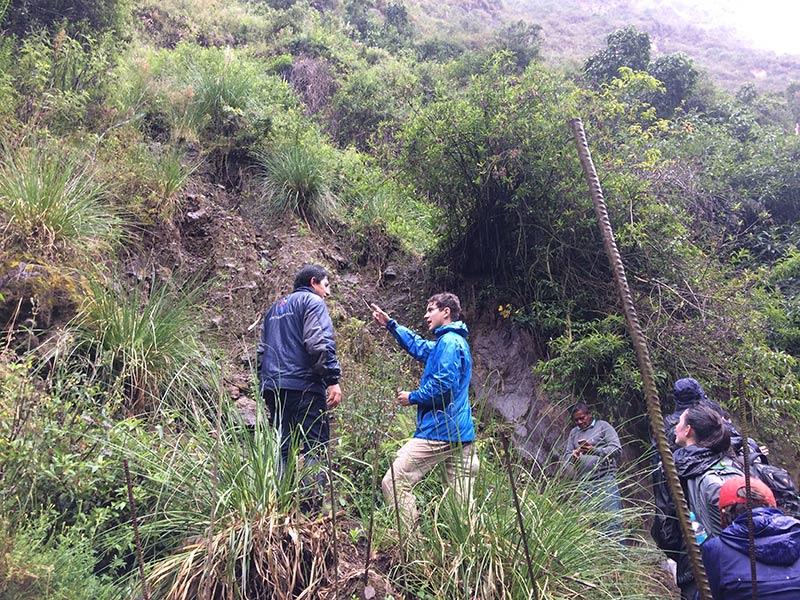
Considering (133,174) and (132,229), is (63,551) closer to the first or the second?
(132,229)

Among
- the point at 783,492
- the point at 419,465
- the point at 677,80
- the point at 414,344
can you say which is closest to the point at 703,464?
the point at 783,492

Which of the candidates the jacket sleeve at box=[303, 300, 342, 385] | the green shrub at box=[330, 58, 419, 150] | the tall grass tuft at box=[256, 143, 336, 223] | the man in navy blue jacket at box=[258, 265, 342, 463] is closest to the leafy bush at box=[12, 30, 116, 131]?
the tall grass tuft at box=[256, 143, 336, 223]

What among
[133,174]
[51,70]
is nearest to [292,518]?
[133,174]

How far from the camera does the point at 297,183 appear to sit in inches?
340

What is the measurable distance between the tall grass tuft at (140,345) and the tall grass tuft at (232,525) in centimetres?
120

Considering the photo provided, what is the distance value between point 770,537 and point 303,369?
2.93m

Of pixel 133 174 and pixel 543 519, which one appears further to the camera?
pixel 133 174

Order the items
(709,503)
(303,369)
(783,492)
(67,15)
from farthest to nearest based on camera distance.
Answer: (67,15) < (303,369) < (783,492) < (709,503)

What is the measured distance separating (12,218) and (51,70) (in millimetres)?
3340

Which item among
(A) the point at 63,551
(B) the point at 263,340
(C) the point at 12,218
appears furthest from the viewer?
(C) the point at 12,218

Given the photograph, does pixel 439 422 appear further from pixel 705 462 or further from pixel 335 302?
pixel 335 302

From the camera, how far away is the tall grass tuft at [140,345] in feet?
15.1

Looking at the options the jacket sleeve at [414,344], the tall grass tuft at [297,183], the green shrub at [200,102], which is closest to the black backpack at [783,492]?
the jacket sleeve at [414,344]

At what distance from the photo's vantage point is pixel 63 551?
2.77 metres
